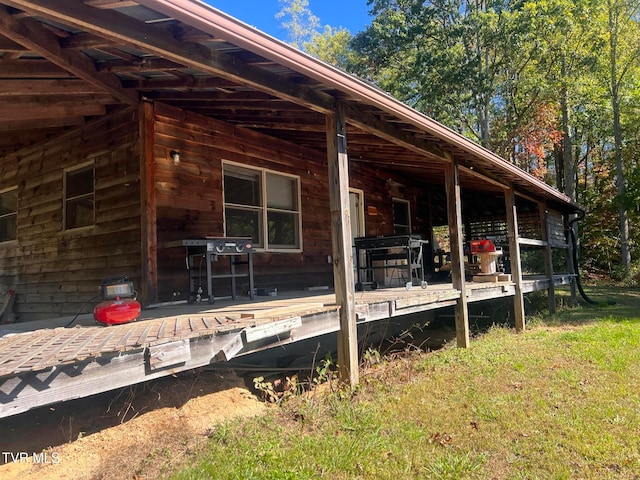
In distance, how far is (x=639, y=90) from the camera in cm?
1659

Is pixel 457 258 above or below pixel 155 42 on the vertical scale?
below

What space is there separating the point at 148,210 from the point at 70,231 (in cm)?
180

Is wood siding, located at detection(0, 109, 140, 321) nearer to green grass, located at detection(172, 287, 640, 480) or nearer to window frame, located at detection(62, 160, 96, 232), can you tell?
window frame, located at detection(62, 160, 96, 232)

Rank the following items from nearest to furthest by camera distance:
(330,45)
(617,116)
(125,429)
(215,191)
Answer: (125,429), (215,191), (617,116), (330,45)

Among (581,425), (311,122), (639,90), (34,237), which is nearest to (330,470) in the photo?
(581,425)

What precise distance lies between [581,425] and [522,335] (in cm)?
393

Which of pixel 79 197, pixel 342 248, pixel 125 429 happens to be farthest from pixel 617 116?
pixel 125 429

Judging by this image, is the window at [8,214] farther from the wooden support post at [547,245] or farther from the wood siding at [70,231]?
the wooden support post at [547,245]

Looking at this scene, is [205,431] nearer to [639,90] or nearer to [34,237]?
[34,237]

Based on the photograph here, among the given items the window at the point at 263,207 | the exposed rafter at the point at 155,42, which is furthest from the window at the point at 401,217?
the exposed rafter at the point at 155,42

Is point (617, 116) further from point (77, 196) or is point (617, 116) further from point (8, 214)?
point (8, 214)

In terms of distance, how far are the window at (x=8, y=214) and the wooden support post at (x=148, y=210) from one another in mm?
3406

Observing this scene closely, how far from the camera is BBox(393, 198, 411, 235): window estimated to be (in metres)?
10.1

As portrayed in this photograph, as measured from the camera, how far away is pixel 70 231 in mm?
5922
